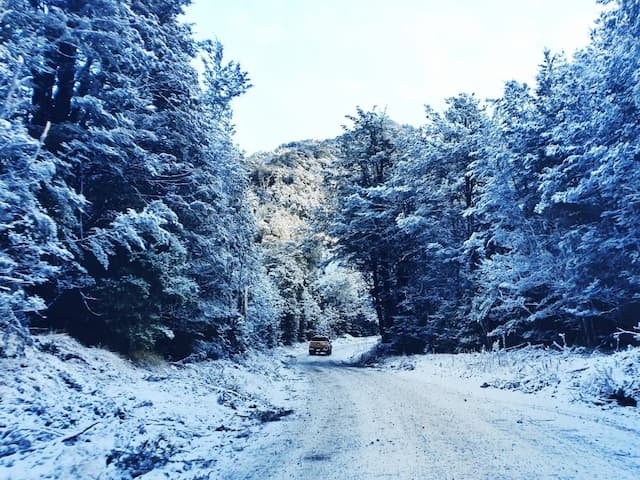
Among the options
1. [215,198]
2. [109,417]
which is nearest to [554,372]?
[109,417]

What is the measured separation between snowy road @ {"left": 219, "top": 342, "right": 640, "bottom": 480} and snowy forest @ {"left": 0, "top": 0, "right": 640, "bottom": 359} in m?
4.26

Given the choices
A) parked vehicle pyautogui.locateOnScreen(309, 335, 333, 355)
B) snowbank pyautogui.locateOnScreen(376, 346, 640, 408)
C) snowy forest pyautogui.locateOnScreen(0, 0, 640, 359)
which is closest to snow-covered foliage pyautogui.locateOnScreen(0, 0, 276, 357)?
snowy forest pyautogui.locateOnScreen(0, 0, 640, 359)

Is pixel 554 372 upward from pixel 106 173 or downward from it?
downward

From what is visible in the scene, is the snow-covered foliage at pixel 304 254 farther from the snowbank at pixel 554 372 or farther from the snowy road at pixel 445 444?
the snowy road at pixel 445 444

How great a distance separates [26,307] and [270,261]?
38.0 m

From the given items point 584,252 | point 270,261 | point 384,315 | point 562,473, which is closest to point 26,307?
point 562,473

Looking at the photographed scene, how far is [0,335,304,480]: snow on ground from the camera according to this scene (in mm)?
4207

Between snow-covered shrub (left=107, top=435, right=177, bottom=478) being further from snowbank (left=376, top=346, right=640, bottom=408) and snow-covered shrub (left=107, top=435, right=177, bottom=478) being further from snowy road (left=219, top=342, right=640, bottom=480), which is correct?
snowbank (left=376, top=346, right=640, bottom=408)

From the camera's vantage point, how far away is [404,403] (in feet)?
27.5

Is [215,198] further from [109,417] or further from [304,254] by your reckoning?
[304,254]

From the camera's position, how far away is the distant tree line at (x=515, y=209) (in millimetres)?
10336

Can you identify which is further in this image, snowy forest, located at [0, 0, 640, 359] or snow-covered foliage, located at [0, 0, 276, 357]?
snowy forest, located at [0, 0, 640, 359]

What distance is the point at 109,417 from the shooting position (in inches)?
217

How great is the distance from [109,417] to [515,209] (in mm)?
14280
